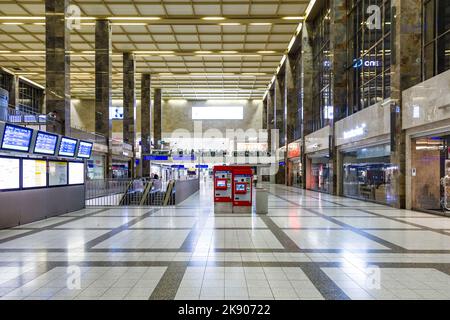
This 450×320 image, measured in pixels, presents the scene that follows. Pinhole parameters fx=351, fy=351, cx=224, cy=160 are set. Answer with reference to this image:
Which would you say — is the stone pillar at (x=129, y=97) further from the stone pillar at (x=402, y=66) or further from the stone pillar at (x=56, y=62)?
the stone pillar at (x=402, y=66)

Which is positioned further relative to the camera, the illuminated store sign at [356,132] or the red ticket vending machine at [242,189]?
the illuminated store sign at [356,132]

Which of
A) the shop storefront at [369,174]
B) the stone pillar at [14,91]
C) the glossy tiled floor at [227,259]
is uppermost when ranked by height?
the stone pillar at [14,91]

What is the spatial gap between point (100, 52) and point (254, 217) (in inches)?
892

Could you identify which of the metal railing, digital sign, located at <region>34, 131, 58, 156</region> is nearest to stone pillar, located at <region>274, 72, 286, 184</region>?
the metal railing

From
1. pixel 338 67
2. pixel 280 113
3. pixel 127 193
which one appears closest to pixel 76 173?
pixel 127 193

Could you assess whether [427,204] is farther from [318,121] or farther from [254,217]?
[318,121]

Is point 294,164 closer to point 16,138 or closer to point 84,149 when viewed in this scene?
point 84,149

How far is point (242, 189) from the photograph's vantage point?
44.5ft

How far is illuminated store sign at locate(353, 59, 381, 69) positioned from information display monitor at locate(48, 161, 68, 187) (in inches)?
630

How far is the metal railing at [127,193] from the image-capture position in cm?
1720

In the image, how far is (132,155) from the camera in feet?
119

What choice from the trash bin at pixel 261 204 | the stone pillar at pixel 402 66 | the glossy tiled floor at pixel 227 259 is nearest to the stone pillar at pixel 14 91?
the glossy tiled floor at pixel 227 259

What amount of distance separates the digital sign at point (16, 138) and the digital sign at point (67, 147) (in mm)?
2111
